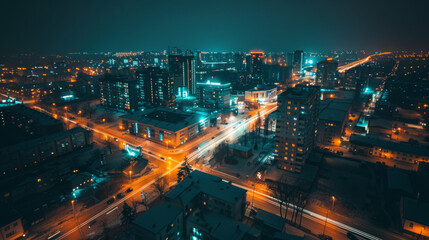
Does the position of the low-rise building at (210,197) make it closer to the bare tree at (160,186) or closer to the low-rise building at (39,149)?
the bare tree at (160,186)

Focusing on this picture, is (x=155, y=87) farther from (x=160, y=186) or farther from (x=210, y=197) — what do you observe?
(x=210, y=197)

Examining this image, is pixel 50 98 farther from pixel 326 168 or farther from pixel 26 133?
pixel 326 168

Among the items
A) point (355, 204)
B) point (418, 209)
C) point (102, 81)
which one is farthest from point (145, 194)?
point (102, 81)

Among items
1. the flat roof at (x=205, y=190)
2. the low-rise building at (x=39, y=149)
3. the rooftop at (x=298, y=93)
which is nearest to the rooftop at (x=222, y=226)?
the flat roof at (x=205, y=190)

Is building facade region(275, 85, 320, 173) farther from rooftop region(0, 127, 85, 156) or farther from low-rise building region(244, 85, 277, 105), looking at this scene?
low-rise building region(244, 85, 277, 105)

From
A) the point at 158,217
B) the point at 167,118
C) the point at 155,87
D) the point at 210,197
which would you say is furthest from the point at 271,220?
the point at 155,87

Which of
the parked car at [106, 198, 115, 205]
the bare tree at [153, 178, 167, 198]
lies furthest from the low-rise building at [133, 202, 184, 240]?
the parked car at [106, 198, 115, 205]
